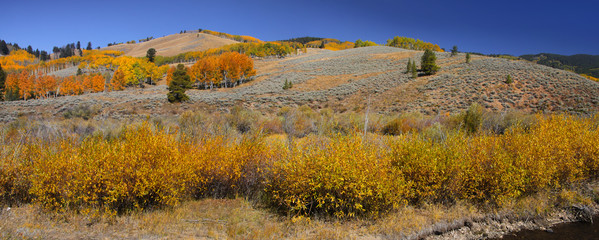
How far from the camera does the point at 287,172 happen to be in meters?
6.15

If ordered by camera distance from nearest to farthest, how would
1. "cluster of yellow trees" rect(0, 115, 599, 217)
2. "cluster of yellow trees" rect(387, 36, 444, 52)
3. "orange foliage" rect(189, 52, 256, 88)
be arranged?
"cluster of yellow trees" rect(0, 115, 599, 217)
"orange foliage" rect(189, 52, 256, 88)
"cluster of yellow trees" rect(387, 36, 444, 52)

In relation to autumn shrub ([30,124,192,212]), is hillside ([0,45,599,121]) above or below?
above

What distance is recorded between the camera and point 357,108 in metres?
29.7

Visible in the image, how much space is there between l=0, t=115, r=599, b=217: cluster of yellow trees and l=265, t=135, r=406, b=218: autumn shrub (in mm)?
26

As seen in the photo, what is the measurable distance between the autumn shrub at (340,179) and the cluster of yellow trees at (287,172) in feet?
0.08

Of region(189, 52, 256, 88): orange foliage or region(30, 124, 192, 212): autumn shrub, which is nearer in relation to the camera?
region(30, 124, 192, 212): autumn shrub

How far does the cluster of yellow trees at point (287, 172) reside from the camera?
18.7 ft

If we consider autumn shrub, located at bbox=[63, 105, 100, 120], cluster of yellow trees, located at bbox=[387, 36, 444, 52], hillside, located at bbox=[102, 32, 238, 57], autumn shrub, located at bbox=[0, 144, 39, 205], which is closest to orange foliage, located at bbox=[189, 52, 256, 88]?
autumn shrub, located at bbox=[63, 105, 100, 120]

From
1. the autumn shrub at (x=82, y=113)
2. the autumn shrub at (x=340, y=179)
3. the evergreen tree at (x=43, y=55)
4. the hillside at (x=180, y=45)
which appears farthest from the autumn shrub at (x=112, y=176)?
the evergreen tree at (x=43, y=55)

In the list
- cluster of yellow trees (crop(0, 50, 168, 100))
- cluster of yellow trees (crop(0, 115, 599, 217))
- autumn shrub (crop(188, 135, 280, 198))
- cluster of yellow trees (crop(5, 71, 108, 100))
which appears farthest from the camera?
cluster of yellow trees (crop(0, 50, 168, 100))

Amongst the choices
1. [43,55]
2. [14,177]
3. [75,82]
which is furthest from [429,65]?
[43,55]

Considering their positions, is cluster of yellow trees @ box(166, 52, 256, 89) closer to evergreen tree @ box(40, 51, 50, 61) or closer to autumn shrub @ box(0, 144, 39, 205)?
autumn shrub @ box(0, 144, 39, 205)

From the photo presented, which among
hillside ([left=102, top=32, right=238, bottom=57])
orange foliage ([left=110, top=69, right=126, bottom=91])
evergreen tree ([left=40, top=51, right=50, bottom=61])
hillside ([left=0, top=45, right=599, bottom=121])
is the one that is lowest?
hillside ([left=0, top=45, right=599, bottom=121])

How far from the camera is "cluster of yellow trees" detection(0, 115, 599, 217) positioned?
571cm
